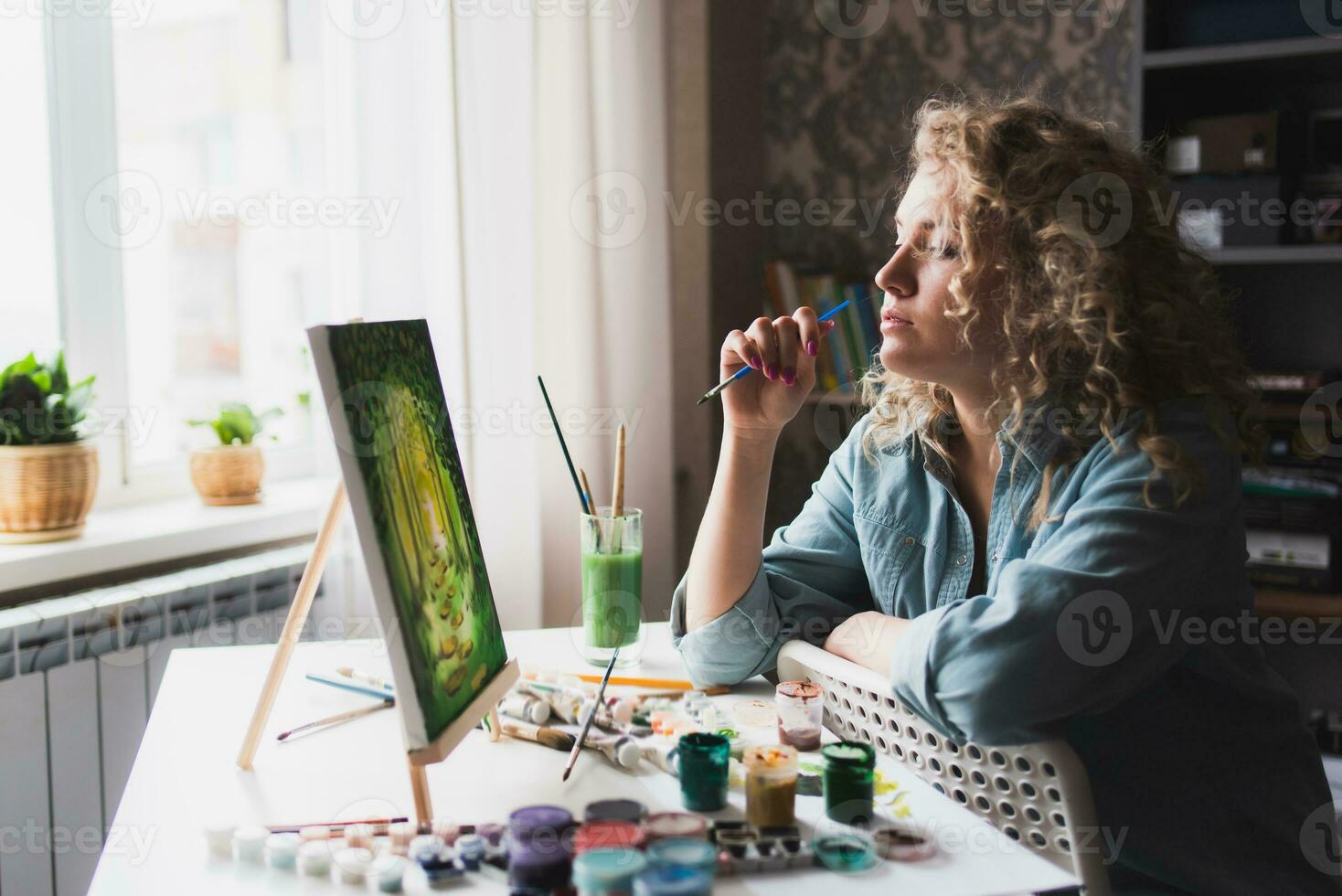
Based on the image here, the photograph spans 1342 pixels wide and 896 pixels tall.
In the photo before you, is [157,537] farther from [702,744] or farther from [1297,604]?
[1297,604]

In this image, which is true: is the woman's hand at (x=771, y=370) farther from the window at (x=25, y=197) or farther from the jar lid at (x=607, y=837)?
the window at (x=25, y=197)

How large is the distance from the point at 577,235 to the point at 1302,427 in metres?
1.48

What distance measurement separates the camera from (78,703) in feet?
5.93

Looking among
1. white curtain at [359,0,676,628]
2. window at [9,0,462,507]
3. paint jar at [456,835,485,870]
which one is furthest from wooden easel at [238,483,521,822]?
white curtain at [359,0,676,628]

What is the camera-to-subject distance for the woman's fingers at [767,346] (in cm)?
137

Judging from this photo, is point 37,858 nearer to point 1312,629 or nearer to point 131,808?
point 131,808

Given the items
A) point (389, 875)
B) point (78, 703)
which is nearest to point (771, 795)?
point (389, 875)

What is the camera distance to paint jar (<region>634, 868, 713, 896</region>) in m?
0.77

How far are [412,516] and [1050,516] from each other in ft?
2.13

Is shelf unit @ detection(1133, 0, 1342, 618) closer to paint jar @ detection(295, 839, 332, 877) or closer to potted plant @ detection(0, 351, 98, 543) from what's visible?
paint jar @ detection(295, 839, 332, 877)

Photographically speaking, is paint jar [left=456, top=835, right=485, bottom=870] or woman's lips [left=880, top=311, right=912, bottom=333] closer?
paint jar [left=456, top=835, right=485, bottom=870]

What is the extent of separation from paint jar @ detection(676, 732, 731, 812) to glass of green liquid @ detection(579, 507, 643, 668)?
405 millimetres

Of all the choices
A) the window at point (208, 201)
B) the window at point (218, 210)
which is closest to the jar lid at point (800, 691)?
the window at point (208, 201)

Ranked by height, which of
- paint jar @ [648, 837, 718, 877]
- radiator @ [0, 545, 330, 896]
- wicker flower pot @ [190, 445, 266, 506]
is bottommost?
radiator @ [0, 545, 330, 896]
